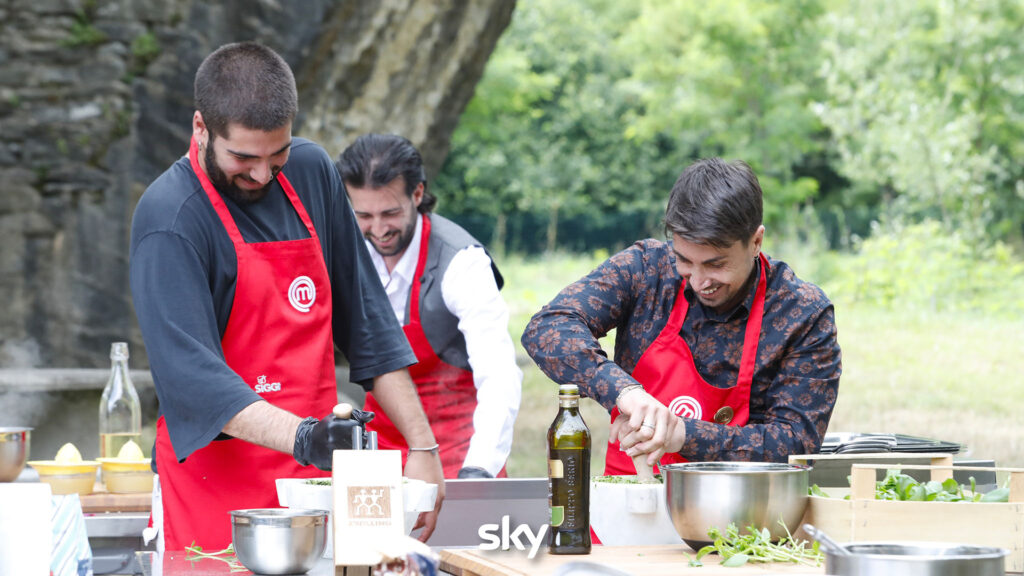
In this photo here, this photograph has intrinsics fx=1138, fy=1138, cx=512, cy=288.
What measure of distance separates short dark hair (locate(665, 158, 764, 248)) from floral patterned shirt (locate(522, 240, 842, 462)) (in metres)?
0.15

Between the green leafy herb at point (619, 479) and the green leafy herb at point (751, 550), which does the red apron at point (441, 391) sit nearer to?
the green leafy herb at point (619, 479)

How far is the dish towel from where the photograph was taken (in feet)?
5.53

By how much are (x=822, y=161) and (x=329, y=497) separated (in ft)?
68.9

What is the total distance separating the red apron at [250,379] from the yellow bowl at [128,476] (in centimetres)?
69

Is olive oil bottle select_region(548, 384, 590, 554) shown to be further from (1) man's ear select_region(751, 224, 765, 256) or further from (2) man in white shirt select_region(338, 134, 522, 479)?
(2) man in white shirt select_region(338, 134, 522, 479)

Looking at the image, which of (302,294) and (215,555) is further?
(302,294)

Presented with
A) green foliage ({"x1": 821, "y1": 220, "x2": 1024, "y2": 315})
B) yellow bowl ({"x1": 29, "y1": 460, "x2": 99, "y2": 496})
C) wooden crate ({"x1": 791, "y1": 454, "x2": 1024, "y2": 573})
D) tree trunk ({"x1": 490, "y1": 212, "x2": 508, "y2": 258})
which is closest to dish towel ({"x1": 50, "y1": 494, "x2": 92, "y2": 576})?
yellow bowl ({"x1": 29, "y1": 460, "x2": 99, "y2": 496})

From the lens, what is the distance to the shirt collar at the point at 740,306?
7.37 ft

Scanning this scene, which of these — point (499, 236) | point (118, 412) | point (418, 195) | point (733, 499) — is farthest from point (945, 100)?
point (733, 499)

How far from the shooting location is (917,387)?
33.0 feet

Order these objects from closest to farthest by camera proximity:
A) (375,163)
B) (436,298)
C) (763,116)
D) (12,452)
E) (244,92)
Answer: (244,92)
(12,452)
(375,163)
(436,298)
(763,116)

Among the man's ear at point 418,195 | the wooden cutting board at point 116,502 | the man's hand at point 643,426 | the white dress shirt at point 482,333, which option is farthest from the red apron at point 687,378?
the wooden cutting board at point 116,502

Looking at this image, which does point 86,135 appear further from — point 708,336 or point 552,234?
point 552,234

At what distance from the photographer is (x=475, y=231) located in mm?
21562
